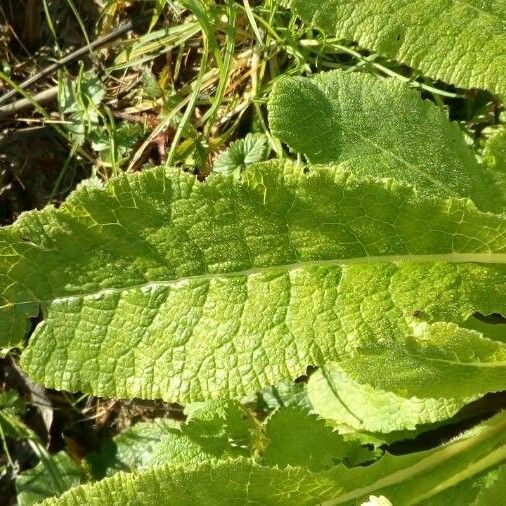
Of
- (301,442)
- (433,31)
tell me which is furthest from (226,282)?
(433,31)

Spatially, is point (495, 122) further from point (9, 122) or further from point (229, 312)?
point (9, 122)

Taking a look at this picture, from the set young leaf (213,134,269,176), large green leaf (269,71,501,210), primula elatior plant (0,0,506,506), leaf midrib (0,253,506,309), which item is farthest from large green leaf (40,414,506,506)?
young leaf (213,134,269,176)

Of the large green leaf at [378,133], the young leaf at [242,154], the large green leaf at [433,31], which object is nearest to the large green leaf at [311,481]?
the large green leaf at [378,133]

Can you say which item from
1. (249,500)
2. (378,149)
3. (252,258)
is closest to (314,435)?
(249,500)

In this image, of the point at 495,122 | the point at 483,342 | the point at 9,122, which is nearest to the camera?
the point at 483,342

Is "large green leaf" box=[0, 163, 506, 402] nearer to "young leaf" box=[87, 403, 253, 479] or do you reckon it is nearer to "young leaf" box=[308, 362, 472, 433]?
"young leaf" box=[308, 362, 472, 433]

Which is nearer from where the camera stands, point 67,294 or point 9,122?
point 67,294

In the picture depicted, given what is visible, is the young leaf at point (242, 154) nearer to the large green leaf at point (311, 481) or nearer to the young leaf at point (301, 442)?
the young leaf at point (301, 442)
